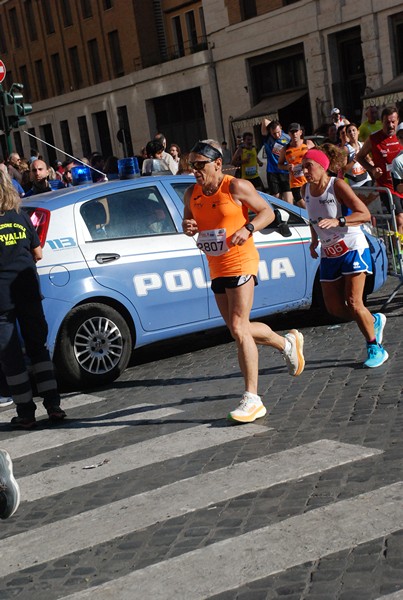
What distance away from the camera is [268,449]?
6215 mm

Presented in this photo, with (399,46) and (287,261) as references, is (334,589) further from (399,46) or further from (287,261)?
(399,46)

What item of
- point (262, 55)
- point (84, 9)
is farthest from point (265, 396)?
point (84, 9)

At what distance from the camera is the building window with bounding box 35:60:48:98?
59.3m

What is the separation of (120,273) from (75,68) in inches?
1910

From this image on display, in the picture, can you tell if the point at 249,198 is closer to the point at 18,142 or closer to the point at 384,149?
the point at 384,149

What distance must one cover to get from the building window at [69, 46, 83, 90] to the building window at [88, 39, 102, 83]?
1404mm

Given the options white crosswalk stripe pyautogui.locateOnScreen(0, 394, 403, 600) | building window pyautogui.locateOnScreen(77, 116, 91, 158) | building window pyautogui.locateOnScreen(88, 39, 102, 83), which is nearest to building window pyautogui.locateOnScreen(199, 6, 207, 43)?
building window pyautogui.locateOnScreen(88, 39, 102, 83)

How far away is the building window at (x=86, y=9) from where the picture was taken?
53.7 meters

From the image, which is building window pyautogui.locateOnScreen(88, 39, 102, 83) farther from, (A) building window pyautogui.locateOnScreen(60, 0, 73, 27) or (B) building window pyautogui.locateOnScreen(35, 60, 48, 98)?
(B) building window pyautogui.locateOnScreen(35, 60, 48, 98)

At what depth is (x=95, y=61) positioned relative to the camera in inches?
2117

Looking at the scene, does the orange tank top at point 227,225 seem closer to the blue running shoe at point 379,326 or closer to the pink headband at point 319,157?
the pink headband at point 319,157

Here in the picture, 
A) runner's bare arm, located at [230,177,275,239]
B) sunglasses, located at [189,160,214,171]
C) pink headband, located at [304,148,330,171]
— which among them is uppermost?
sunglasses, located at [189,160,214,171]

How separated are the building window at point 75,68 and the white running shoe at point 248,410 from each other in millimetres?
50094

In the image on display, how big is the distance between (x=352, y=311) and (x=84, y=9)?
48.8 meters
